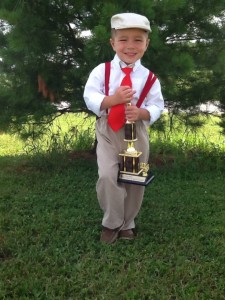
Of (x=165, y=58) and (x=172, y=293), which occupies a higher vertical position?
(x=165, y=58)

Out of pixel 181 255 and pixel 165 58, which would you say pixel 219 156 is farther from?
pixel 181 255

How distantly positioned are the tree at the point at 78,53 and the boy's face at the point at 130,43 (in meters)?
0.91

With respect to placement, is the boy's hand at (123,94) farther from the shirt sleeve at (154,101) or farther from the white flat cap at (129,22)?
the white flat cap at (129,22)

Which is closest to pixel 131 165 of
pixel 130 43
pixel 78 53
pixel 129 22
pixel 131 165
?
pixel 131 165

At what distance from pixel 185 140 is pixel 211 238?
280 cm

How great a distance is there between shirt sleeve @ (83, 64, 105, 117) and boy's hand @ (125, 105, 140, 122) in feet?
0.57

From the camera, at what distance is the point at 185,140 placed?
579 centimetres

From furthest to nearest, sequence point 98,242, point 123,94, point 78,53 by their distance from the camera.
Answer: point 78,53 < point 98,242 < point 123,94

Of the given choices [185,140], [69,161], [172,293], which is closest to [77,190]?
[69,161]

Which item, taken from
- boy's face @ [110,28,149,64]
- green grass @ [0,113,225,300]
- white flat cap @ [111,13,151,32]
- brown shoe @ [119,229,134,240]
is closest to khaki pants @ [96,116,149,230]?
brown shoe @ [119,229,134,240]

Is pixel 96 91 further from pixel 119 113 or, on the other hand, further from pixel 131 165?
pixel 131 165

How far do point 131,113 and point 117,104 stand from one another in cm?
10

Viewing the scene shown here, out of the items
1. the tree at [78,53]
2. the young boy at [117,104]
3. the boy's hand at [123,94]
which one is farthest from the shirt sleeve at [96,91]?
the tree at [78,53]

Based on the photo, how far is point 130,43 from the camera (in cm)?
267
